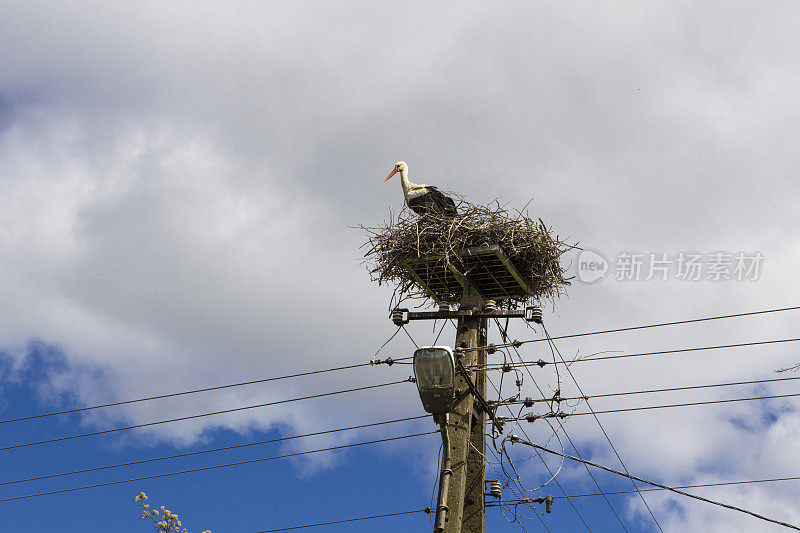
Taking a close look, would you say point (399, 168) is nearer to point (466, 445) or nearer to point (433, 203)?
point (433, 203)

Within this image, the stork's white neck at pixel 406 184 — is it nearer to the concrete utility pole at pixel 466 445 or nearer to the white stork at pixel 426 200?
the white stork at pixel 426 200

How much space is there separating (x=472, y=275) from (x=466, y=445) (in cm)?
228

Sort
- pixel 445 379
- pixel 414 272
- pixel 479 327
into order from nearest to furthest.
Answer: pixel 445 379
pixel 479 327
pixel 414 272

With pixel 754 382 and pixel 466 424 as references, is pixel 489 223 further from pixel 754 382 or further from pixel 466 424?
pixel 754 382

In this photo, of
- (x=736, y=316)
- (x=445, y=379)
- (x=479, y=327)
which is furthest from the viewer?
(x=479, y=327)

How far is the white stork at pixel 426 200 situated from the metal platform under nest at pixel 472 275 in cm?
79

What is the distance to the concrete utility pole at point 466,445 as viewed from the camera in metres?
8.66

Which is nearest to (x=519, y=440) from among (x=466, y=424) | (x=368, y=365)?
(x=466, y=424)

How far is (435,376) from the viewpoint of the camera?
8.43 m

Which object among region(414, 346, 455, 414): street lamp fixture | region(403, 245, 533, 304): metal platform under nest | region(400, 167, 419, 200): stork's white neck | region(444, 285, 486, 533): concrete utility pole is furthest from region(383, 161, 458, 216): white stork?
region(414, 346, 455, 414): street lamp fixture

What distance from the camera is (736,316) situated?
9062 millimetres

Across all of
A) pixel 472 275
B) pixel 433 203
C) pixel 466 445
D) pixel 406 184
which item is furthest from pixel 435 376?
pixel 406 184

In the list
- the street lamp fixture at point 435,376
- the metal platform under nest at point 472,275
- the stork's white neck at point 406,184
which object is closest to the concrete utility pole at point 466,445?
the street lamp fixture at point 435,376

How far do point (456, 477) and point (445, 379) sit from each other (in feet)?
3.43
